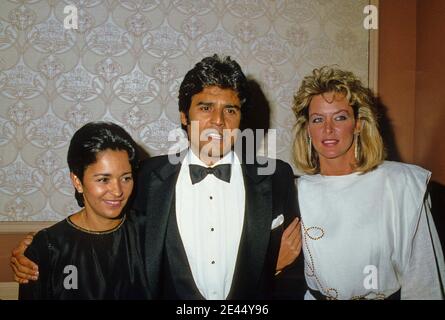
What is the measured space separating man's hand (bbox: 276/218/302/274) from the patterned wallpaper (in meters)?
1.01

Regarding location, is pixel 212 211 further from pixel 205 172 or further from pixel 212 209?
pixel 205 172

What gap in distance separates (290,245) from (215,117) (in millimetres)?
686

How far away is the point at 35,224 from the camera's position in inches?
85.3

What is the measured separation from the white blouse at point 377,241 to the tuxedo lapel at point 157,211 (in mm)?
655

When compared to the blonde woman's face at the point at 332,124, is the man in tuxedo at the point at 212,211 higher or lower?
lower

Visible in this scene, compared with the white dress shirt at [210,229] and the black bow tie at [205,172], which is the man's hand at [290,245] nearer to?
the white dress shirt at [210,229]

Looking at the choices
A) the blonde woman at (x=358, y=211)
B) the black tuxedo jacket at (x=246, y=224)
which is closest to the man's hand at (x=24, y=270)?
the black tuxedo jacket at (x=246, y=224)

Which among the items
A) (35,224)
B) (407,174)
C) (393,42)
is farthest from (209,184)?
(393,42)

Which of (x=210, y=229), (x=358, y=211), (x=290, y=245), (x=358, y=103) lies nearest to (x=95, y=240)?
(x=210, y=229)

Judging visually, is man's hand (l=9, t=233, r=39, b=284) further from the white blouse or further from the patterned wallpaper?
the white blouse

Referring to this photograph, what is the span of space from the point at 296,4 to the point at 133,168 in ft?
5.34

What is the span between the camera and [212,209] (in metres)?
1.57

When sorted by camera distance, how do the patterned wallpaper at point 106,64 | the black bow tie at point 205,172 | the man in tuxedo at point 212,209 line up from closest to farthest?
the man in tuxedo at point 212,209 < the black bow tie at point 205,172 < the patterned wallpaper at point 106,64

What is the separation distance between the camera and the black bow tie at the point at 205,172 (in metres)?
1.61
